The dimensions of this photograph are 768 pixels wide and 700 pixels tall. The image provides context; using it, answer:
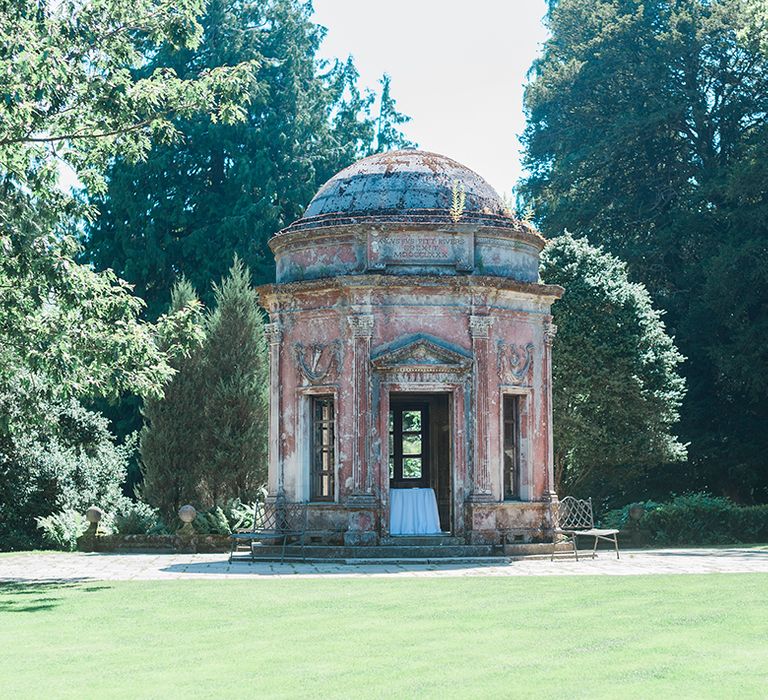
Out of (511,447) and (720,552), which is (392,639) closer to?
(511,447)

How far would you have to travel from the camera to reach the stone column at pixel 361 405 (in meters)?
20.7

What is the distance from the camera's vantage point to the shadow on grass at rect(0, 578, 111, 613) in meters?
13.9

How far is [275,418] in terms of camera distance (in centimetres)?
2200

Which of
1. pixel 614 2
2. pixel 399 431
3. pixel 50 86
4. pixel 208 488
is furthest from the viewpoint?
pixel 614 2

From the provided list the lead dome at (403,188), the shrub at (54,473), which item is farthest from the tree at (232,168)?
the lead dome at (403,188)

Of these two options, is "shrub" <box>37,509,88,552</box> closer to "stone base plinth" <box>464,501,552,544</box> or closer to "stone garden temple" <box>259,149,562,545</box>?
"stone garden temple" <box>259,149,562,545</box>

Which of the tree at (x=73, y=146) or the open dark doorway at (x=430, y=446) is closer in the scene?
the tree at (x=73, y=146)

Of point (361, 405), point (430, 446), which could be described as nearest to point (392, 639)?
point (361, 405)

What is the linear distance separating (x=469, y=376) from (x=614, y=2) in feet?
88.5

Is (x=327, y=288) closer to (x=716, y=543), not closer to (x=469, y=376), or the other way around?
(x=469, y=376)

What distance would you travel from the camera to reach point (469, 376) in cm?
2106

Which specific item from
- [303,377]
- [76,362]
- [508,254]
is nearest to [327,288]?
[303,377]

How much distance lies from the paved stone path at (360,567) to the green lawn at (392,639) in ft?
5.21

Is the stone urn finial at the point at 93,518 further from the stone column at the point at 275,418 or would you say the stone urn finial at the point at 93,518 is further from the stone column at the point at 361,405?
the stone column at the point at 361,405
